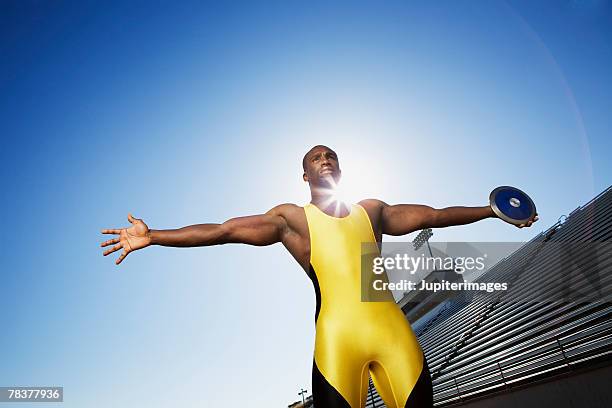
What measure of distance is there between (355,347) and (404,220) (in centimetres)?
94

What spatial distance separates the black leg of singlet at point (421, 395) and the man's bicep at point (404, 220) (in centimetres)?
89

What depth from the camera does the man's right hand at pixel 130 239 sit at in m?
2.02

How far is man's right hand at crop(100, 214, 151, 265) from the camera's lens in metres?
2.02

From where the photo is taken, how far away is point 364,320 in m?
1.85

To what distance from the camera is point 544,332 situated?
6.80 m

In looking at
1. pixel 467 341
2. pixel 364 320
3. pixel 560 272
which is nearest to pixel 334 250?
pixel 364 320

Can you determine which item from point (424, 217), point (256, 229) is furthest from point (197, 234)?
point (424, 217)

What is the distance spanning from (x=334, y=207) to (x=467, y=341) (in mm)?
9470

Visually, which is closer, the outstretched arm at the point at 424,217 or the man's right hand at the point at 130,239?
the man's right hand at the point at 130,239

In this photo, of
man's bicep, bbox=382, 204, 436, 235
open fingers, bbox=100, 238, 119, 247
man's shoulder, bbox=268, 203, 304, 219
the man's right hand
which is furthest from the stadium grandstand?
open fingers, bbox=100, 238, 119, 247

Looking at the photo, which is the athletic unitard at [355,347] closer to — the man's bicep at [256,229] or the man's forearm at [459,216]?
the man's bicep at [256,229]

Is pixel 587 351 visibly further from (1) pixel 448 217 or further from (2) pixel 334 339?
(2) pixel 334 339

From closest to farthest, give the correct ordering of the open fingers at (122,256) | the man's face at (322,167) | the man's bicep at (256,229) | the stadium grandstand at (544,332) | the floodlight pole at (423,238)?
the open fingers at (122,256), the man's bicep at (256,229), the man's face at (322,167), the stadium grandstand at (544,332), the floodlight pole at (423,238)

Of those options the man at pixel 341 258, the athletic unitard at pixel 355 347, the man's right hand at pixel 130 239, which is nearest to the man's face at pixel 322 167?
the man at pixel 341 258
